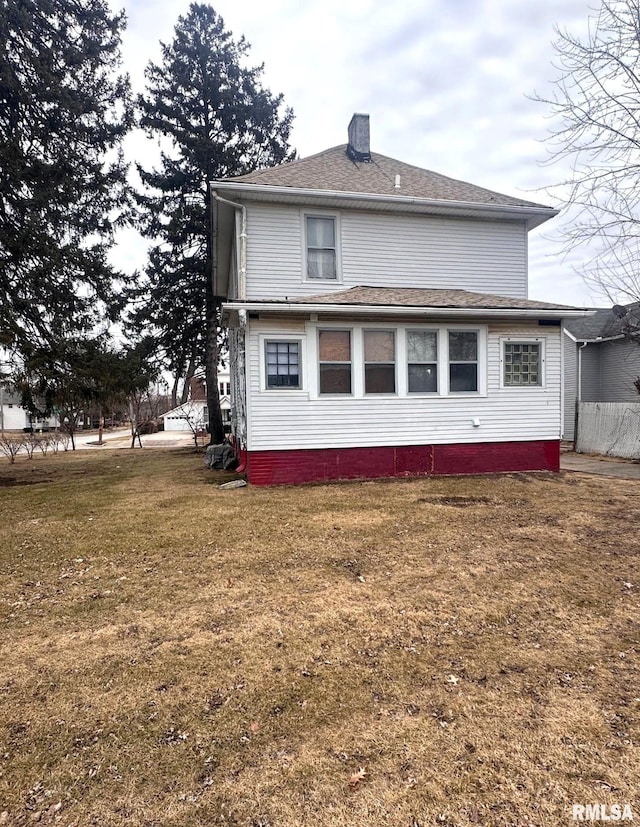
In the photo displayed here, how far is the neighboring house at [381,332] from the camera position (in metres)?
9.05

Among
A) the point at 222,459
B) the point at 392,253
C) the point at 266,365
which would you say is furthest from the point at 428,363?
the point at 222,459

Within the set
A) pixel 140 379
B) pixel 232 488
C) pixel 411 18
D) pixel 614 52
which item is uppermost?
pixel 411 18

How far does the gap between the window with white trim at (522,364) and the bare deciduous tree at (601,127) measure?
323cm

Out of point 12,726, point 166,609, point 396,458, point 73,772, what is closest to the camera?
point 73,772

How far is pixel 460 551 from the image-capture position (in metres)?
4.97

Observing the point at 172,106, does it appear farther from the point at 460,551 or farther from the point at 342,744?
the point at 342,744

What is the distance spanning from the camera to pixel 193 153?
53.1 feet

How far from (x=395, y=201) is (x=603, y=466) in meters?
8.41

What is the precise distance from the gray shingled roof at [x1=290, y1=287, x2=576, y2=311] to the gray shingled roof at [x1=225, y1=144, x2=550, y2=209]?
2.13m

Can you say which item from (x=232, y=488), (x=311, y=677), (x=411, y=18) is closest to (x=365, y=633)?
(x=311, y=677)

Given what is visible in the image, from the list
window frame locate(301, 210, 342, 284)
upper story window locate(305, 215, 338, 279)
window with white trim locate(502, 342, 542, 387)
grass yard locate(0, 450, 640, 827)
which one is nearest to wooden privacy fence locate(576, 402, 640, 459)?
window with white trim locate(502, 342, 542, 387)

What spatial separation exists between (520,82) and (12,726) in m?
9.37

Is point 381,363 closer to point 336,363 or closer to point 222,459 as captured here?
point 336,363

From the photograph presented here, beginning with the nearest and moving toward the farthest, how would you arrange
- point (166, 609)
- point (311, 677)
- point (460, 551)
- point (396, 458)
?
point (311, 677)
point (166, 609)
point (460, 551)
point (396, 458)
